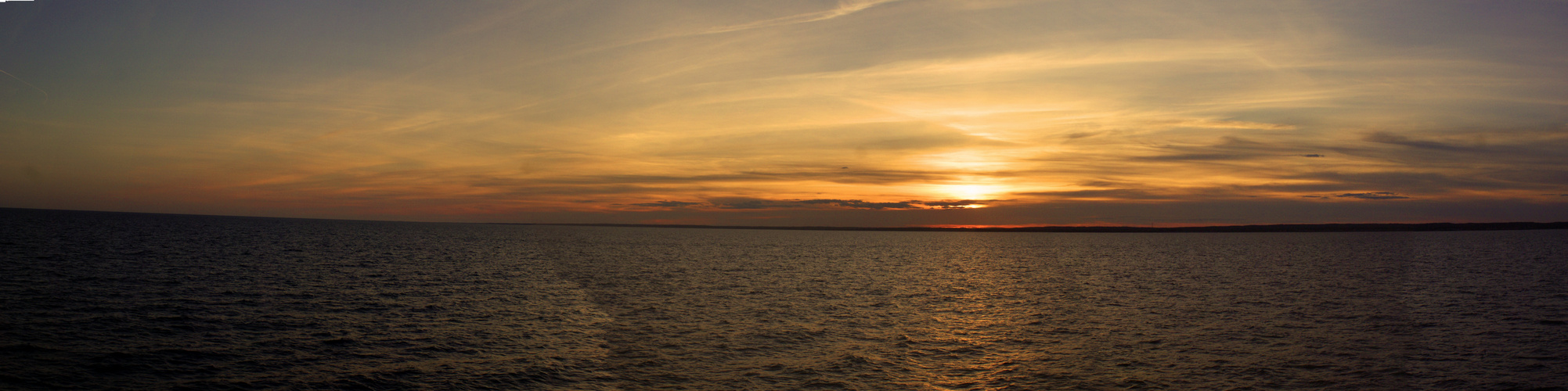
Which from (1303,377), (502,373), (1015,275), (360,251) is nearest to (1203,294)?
(1015,275)

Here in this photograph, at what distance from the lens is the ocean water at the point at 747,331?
90.3 ft

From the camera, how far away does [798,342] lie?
115ft

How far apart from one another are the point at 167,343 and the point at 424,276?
35629mm

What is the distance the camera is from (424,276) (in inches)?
2616

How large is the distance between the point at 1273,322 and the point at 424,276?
6562cm

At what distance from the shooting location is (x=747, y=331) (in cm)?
3784

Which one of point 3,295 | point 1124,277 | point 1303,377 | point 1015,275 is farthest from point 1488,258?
point 3,295

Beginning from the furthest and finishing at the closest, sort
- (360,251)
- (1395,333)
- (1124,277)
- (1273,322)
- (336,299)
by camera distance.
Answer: (360,251), (1124,277), (336,299), (1273,322), (1395,333)

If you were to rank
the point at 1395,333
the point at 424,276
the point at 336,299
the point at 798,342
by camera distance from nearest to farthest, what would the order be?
the point at 798,342, the point at 1395,333, the point at 336,299, the point at 424,276

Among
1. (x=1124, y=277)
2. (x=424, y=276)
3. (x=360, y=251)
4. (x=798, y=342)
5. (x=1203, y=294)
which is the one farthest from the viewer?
(x=360, y=251)

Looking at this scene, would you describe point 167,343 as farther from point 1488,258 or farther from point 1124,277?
point 1488,258

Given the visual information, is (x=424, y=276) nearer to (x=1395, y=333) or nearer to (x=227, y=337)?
(x=227, y=337)

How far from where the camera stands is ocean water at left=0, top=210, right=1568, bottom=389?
27516 millimetres

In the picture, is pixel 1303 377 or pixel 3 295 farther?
pixel 3 295
